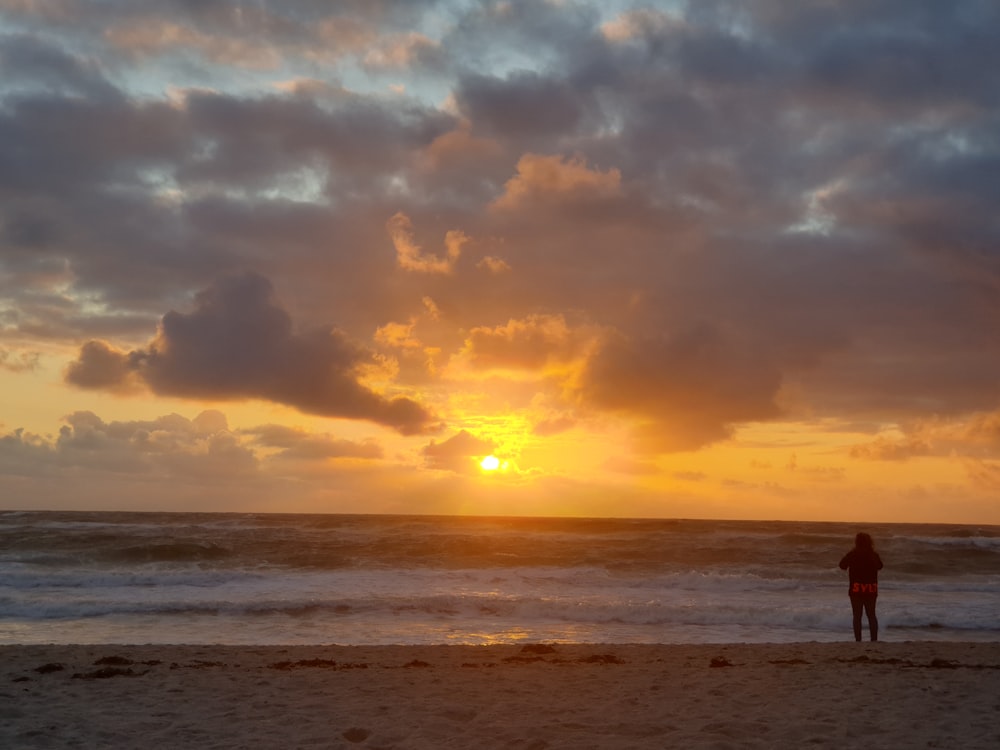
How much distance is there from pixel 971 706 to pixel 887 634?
898 centimetres

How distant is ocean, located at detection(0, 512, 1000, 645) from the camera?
1722 cm

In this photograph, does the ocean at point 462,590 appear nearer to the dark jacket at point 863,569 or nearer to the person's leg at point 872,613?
the person's leg at point 872,613

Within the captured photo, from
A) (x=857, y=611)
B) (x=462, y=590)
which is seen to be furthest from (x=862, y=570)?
(x=462, y=590)

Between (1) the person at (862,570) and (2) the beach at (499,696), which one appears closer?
(2) the beach at (499,696)

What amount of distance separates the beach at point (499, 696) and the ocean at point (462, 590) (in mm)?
3453

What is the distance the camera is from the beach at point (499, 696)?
8.00 m

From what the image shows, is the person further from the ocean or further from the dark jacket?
the ocean

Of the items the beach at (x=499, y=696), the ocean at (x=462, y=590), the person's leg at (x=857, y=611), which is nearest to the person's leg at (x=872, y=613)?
the person's leg at (x=857, y=611)

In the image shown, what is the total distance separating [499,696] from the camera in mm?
9789

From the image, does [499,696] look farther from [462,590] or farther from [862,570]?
[462,590]

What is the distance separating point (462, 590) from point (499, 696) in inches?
587

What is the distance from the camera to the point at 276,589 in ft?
80.7

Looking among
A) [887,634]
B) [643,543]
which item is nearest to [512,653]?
[887,634]

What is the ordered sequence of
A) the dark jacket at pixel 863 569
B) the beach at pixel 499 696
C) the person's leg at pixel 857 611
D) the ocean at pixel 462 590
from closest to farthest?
the beach at pixel 499 696 < the dark jacket at pixel 863 569 < the person's leg at pixel 857 611 < the ocean at pixel 462 590
